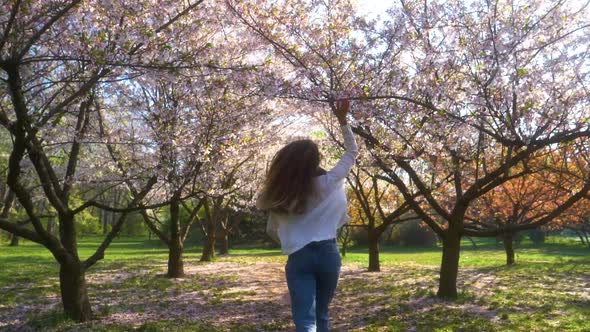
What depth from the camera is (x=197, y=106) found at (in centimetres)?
910

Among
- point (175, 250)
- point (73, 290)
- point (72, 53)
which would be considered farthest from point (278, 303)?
point (72, 53)

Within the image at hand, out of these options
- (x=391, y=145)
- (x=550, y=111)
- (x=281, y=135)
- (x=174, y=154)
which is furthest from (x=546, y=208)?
(x=174, y=154)

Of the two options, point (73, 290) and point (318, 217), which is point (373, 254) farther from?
point (318, 217)

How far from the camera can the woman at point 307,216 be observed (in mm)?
2857

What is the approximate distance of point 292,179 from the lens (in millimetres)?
2898

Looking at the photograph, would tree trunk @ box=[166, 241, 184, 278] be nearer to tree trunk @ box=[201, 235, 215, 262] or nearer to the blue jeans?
tree trunk @ box=[201, 235, 215, 262]

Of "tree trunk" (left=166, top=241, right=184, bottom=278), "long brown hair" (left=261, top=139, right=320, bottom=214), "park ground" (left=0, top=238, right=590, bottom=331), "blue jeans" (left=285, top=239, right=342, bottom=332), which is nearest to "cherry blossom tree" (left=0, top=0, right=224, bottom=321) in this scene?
"park ground" (left=0, top=238, right=590, bottom=331)

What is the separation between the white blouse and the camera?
2896 mm

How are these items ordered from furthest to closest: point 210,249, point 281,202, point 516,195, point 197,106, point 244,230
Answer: point 244,230 → point 210,249 → point 516,195 → point 197,106 → point 281,202

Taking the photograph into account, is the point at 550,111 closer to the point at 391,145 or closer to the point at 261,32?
the point at 391,145

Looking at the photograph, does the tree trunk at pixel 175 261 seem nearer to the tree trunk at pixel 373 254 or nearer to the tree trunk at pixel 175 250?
the tree trunk at pixel 175 250

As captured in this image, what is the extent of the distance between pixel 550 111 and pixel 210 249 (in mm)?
16124

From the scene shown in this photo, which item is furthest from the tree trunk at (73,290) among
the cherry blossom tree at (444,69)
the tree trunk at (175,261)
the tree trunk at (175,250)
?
the tree trunk at (175,261)

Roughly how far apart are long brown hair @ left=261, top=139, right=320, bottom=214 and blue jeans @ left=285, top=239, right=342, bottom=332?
0.77 ft
